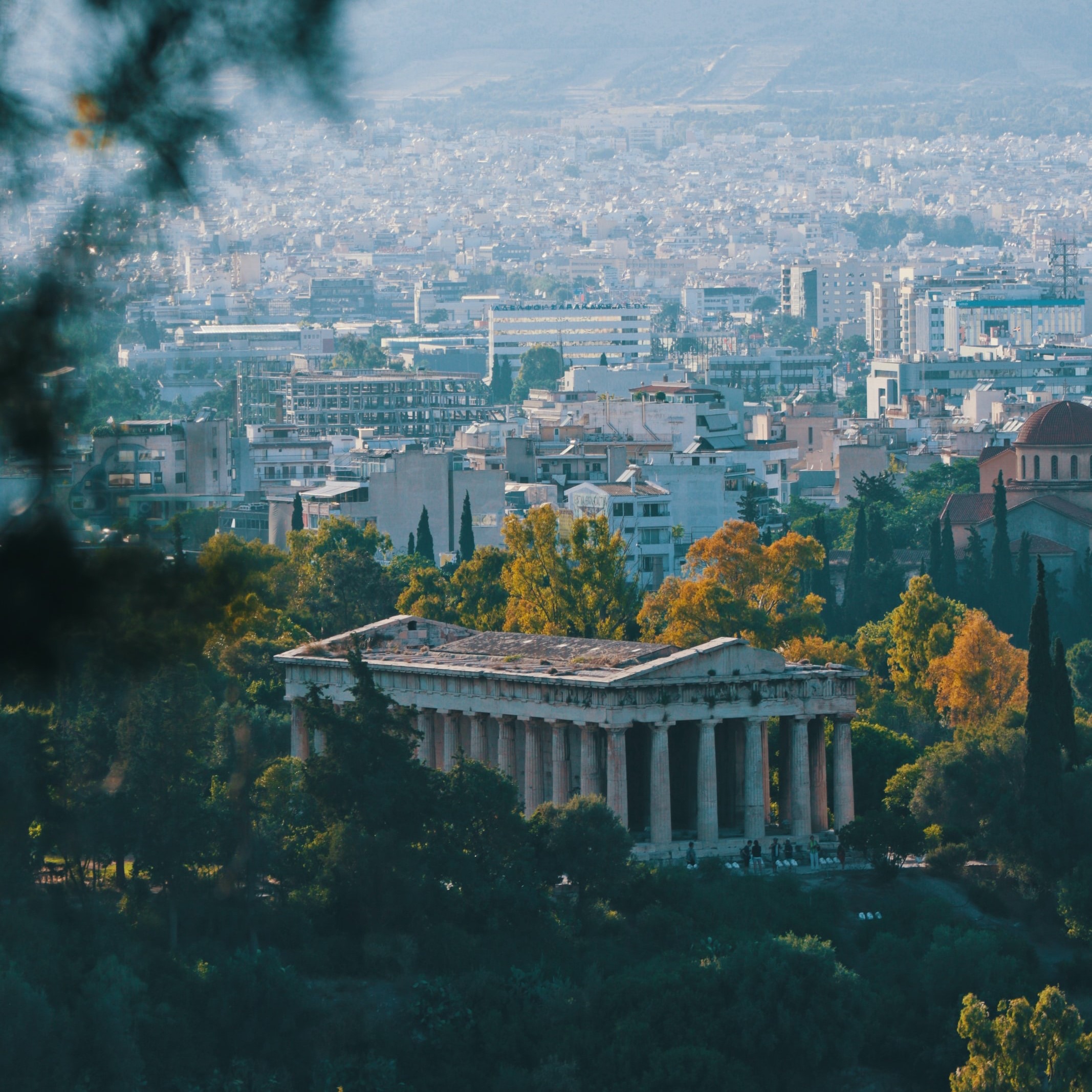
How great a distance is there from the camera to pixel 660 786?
60.3m

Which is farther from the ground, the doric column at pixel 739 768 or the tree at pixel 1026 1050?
the doric column at pixel 739 768

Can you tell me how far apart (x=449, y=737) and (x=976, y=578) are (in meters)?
38.4

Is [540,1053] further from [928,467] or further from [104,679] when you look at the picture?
[928,467]

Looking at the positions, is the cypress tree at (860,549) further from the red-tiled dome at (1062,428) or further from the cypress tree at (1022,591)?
the red-tiled dome at (1062,428)

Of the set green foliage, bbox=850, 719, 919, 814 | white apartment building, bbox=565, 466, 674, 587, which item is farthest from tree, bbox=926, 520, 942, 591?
green foliage, bbox=850, 719, 919, 814

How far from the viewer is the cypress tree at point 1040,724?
59844 millimetres

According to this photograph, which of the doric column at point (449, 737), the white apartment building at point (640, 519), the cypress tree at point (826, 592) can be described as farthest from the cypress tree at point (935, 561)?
the doric column at point (449, 737)

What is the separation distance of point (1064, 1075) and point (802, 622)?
35673 millimetres

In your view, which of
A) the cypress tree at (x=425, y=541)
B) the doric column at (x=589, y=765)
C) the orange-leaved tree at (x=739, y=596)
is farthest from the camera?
the cypress tree at (x=425, y=541)

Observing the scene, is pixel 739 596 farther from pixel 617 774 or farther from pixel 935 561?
pixel 617 774

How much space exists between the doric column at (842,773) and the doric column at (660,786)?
444cm

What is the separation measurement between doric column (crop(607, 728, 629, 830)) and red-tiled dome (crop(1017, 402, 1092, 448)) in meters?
57.0

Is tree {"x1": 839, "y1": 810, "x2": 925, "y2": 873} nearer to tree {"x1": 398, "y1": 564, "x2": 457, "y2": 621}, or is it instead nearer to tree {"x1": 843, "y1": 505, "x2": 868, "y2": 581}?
tree {"x1": 398, "y1": 564, "x2": 457, "y2": 621}

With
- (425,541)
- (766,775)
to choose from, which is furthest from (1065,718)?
(425,541)
